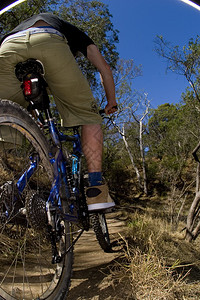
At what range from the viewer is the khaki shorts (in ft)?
4.90

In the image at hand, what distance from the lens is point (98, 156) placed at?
192 cm

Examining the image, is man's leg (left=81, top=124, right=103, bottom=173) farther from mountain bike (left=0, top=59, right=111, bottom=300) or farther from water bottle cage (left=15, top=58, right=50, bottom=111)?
water bottle cage (left=15, top=58, right=50, bottom=111)

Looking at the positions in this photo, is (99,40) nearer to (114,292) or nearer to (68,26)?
(68,26)

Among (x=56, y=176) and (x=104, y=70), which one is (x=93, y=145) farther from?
(x=104, y=70)

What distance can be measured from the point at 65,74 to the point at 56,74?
0.06 m

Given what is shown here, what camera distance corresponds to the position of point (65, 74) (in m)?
1.63

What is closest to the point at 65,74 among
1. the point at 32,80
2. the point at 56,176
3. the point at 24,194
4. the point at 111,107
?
the point at 32,80

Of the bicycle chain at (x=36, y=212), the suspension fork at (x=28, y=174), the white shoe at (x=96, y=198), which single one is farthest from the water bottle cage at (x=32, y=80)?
the white shoe at (x=96, y=198)

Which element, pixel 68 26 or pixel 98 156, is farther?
pixel 98 156

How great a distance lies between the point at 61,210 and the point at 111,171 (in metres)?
20.4

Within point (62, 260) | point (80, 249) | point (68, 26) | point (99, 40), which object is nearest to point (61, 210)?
point (62, 260)

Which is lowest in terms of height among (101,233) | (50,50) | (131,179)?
(131,179)

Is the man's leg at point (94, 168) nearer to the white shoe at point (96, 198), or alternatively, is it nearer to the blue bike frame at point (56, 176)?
the white shoe at point (96, 198)

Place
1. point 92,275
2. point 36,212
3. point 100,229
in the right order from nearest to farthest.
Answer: point 36,212
point 92,275
point 100,229
